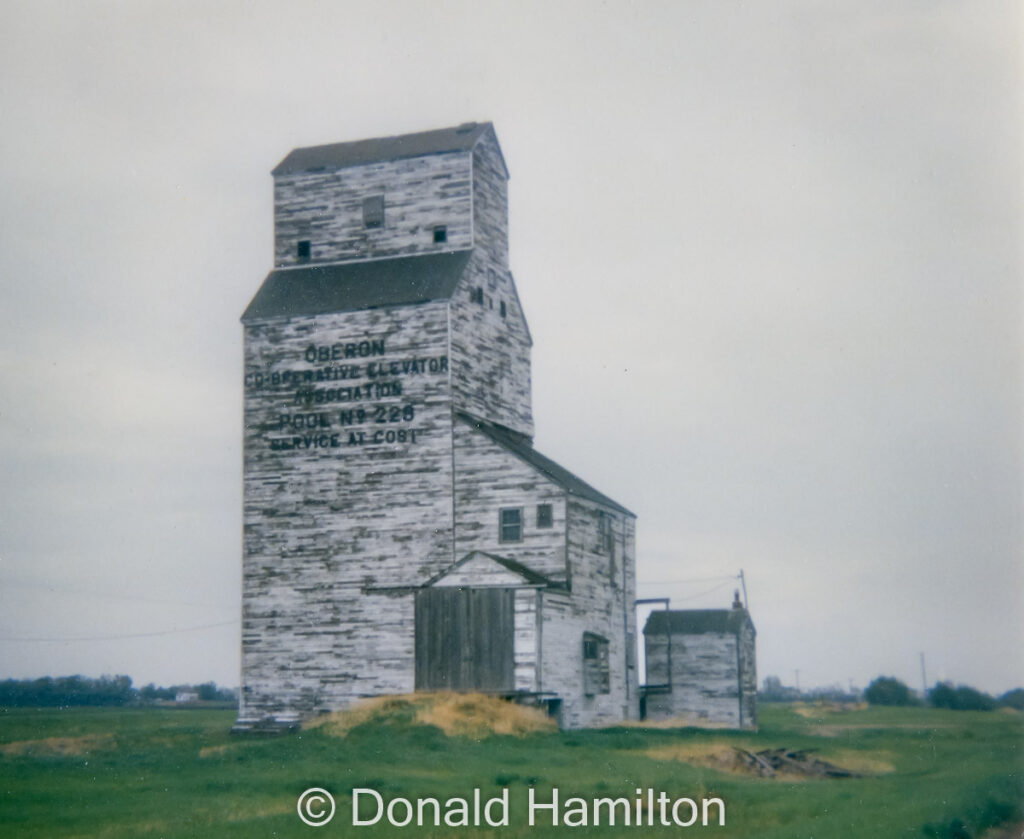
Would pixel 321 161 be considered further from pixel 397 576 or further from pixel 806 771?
pixel 806 771

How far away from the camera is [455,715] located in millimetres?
33250

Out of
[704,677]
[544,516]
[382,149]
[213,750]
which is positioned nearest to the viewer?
[213,750]

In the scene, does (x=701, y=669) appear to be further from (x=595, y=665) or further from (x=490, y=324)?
(x=490, y=324)

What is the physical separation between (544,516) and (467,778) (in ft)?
46.9

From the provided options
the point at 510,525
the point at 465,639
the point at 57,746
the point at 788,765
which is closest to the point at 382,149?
the point at 510,525

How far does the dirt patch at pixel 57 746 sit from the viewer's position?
97.1ft

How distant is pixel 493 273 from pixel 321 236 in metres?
5.63

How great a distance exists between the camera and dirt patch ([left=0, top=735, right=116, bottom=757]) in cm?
2961

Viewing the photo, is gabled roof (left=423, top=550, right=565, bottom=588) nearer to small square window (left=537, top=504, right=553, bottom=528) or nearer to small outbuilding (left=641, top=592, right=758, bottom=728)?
small square window (left=537, top=504, right=553, bottom=528)

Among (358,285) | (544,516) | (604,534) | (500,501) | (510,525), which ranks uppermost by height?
(358,285)

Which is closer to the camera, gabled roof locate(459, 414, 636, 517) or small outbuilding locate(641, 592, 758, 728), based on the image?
gabled roof locate(459, 414, 636, 517)

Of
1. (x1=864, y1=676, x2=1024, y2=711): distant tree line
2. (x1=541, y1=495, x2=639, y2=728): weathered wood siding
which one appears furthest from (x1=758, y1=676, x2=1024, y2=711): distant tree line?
(x1=541, y1=495, x2=639, y2=728): weathered wood siding

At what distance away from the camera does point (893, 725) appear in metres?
44.8

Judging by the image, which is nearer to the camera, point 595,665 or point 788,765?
point 788,765
